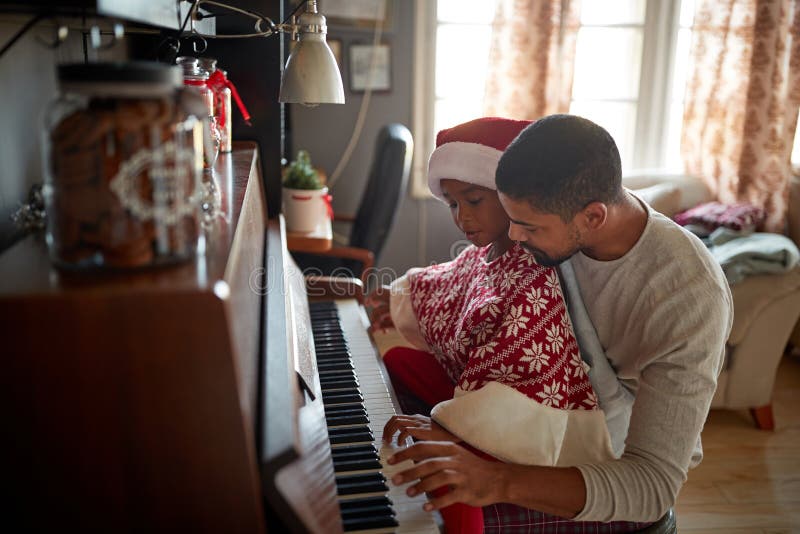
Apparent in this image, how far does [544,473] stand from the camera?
121 cm

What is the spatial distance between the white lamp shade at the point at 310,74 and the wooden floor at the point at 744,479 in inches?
75.8

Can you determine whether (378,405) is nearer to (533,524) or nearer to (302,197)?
(533,524)

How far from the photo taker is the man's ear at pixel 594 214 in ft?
4.31

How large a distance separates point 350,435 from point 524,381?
36 centimetres

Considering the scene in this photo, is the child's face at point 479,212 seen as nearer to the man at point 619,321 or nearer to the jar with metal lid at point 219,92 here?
the man at point 619,321

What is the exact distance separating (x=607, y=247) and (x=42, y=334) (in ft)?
3.54

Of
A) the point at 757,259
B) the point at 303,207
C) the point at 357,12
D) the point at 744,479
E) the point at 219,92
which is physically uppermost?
the point at 357,12

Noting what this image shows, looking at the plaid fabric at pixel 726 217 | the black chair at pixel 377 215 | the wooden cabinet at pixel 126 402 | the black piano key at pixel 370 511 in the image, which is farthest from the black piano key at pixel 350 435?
the plaid fabric at pixel 726 217

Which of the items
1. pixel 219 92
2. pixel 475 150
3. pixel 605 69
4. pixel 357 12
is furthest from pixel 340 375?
pixel 605 69

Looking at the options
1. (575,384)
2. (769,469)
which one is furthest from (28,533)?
(769,469)

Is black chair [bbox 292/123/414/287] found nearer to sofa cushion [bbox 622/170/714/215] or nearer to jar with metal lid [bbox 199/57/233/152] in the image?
sofa cushion [bbox 622/170/714/215]

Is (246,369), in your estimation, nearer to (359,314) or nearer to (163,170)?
(163,170)

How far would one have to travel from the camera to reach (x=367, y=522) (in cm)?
110

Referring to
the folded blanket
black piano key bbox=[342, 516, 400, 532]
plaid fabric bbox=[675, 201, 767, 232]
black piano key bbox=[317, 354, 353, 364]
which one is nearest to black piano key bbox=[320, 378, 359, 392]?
black piano key bbox=[317, 354, 353, 364]
